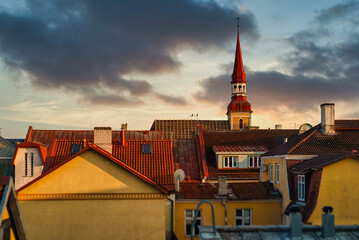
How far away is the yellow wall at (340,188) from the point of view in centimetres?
2348

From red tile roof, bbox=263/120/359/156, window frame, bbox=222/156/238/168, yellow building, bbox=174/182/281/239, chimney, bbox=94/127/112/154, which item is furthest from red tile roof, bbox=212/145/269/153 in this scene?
chimney, bbox=94/127/112/154

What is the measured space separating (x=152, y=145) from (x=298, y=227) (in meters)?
18.4

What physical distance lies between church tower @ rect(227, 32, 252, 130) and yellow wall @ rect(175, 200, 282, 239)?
62.4 m

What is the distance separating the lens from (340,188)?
23.6 m

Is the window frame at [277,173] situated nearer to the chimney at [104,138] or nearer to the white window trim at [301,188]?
the white window trim at [301,188]

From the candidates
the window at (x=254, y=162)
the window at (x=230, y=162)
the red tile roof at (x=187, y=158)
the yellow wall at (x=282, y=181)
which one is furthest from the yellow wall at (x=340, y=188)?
the window at (x=230, y=162)

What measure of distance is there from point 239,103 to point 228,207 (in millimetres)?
68742

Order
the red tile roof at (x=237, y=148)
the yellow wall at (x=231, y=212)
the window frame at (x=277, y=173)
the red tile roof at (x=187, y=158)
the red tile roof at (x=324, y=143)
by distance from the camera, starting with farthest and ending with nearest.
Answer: the red tile roof at (x=237, y=148)
the red tile roof at (x=187, y=158)
the window frame at (x=277, y=173)
the red tile roof at (x=324, y=143)
the yellow wall at (x=231, y=212)

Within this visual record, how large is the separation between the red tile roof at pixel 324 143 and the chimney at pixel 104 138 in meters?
12.2

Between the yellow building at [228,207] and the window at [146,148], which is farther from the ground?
the window at [146,148]

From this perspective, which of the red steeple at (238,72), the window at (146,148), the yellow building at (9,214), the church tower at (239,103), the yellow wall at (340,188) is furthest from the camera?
the red steeple at (238,72)

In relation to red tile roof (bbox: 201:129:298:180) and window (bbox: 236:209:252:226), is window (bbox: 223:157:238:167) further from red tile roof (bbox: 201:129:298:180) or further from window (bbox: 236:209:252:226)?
window (bbox: 236:209:252:226)

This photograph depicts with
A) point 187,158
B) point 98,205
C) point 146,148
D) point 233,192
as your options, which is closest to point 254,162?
point 187,158

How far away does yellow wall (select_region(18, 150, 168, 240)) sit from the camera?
2364 cm
